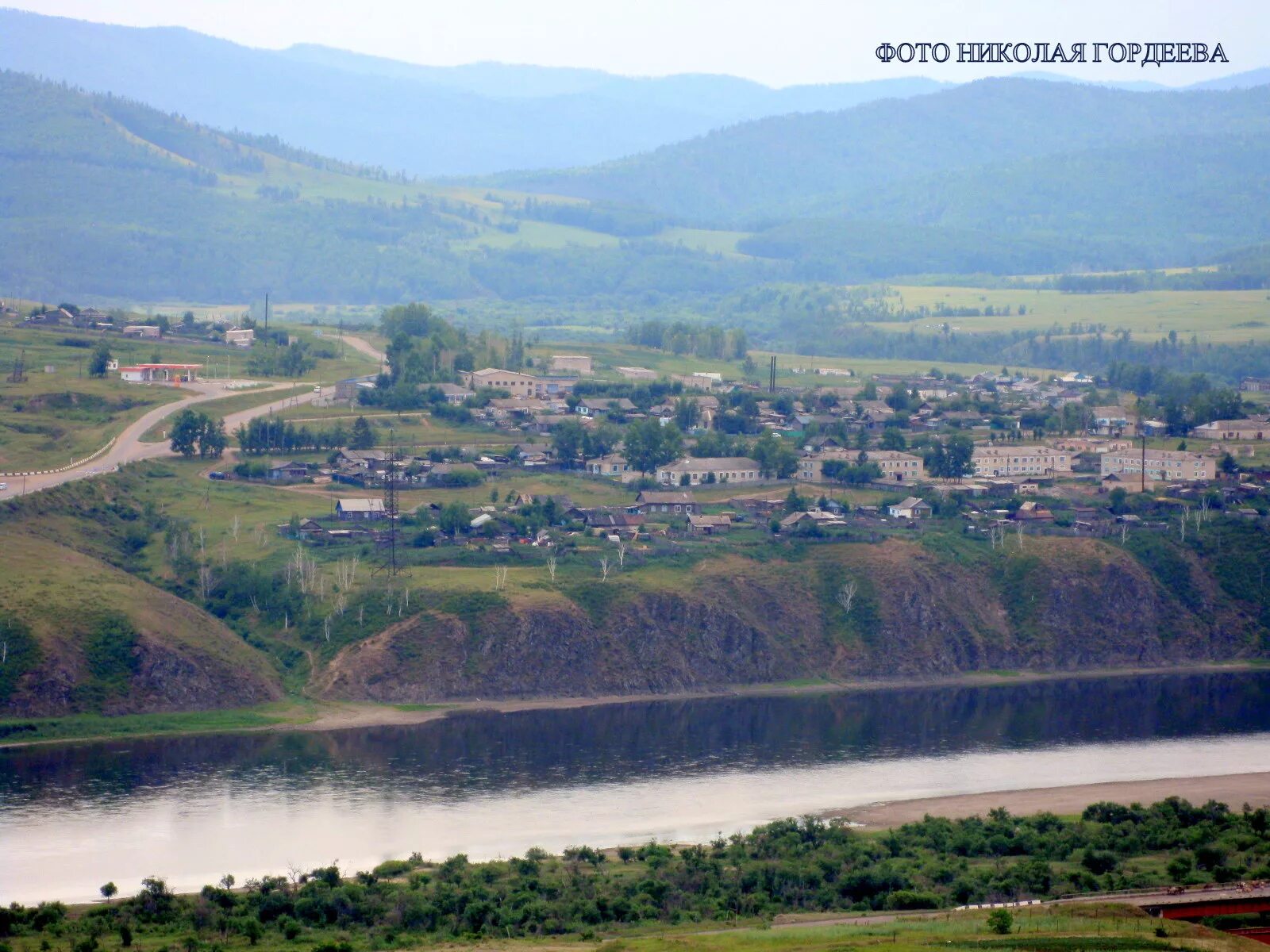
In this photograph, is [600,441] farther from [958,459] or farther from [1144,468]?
[1144,468]

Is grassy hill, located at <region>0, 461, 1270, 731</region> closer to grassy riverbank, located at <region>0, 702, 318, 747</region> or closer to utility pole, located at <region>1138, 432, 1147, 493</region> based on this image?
grassy riverbank, located at <region>0, 702, 318, 747</region>

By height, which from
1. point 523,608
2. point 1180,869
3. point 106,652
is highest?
point 523,608

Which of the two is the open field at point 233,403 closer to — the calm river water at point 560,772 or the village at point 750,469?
the village at point 750,469


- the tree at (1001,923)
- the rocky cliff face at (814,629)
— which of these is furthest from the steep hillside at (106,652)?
the tree at (1001,923)

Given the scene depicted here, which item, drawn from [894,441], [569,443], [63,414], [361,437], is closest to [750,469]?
[569,443]

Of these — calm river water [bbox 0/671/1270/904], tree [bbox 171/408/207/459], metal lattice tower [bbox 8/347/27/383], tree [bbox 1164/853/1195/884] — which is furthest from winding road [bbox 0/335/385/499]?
tree [bbox 1164/853/1195/884]

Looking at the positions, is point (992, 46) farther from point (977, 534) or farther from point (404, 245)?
point (404, 245)
